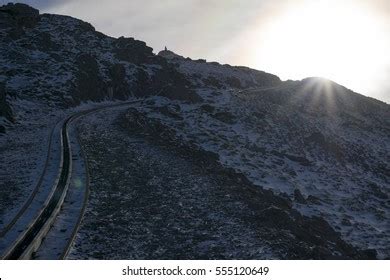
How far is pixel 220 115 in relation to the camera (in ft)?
129

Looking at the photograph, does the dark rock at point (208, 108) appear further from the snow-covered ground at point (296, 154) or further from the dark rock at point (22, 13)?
the dark rock at point (22, 13)

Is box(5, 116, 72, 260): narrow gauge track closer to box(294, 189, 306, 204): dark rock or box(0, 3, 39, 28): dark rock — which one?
box(294, 189, 306, 204): dark rock

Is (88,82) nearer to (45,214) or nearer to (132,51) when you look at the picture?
(132,51)

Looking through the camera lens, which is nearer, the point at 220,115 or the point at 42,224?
the point at 42,224

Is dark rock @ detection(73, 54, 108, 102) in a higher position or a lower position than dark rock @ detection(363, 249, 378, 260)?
higher

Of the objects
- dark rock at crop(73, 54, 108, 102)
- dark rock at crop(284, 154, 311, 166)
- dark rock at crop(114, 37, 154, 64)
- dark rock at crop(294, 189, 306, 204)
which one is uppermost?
dark rock at crop(114, 37, 154, 64)

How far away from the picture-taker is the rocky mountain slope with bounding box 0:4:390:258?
1016 inches

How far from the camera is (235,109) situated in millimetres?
41875

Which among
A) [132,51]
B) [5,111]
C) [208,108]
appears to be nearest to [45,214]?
[5,111]

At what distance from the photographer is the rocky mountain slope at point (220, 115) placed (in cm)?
2580

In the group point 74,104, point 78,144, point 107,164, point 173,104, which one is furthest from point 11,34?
point 107,164

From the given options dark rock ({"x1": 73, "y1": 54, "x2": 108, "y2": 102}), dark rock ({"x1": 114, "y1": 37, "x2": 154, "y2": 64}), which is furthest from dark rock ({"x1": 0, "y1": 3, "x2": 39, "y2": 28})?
dark rock ({"x1": 73, "y1": 54, "x2": 108, "y2": 102})
